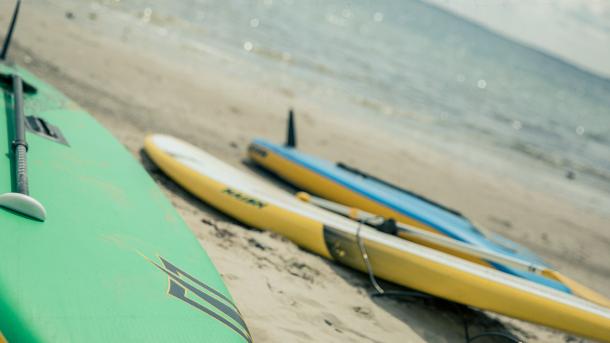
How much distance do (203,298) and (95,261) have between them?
20.2 inches

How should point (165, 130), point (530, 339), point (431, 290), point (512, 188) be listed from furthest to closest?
1. point (512, 188)
2. point (165, 130)
3. point (530, 339)
4. point (431, 290)

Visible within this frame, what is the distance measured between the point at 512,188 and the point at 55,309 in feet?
31.6

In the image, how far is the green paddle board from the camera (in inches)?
77.5

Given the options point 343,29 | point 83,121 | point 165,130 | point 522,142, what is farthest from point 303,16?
point 83,121

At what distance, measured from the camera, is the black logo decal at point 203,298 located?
244 cm

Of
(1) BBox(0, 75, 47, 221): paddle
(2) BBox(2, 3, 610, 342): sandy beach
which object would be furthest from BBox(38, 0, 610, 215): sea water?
(1) BBox(0, 75, 47, 221): paddle

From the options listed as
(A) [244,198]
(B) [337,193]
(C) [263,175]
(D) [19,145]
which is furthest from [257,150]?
(D) [19,145]

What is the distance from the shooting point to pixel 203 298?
2.55 metres

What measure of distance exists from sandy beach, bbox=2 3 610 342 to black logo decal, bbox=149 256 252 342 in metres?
0.39

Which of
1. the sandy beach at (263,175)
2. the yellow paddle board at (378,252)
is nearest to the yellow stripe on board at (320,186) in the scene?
the sandy beach at (263,175)

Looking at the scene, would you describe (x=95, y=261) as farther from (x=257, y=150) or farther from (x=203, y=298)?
(x=257, y=150)

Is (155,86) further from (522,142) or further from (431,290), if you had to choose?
(522,142)

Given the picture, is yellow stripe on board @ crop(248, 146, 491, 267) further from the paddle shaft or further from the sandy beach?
the paddle shaft

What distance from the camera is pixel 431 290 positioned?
3807 millimetres
